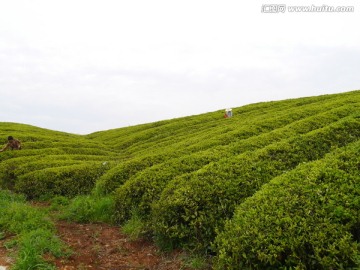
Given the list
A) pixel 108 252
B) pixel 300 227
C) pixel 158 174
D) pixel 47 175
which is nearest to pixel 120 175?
pixel 158 174

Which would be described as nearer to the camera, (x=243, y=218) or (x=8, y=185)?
(x=243, y=218)

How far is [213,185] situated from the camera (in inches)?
351

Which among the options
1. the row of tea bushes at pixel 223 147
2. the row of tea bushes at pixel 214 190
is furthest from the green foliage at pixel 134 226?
the row of tea bushes at pixel 223 147

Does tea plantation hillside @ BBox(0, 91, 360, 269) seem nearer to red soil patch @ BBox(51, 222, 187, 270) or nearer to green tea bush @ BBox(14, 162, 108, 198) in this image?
green tea bush @ BBox(14, 162, 108, 198)

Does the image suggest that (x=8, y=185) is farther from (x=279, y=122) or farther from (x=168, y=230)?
(x=279, y=122)

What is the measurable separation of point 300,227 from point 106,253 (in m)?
4.75

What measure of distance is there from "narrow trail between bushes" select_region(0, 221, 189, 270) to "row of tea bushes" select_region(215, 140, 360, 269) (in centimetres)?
175

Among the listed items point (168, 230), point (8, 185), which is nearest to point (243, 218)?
point (168, 230)

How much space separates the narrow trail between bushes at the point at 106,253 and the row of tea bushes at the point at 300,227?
175cm

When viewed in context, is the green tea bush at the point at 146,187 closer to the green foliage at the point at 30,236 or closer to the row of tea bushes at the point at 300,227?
the green foliage at the point at 30,236

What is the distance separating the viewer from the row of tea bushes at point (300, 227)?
19.0 ft

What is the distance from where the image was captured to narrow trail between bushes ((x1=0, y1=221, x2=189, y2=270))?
7.82m

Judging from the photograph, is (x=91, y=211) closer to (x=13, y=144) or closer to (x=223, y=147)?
(x=223, y=147)

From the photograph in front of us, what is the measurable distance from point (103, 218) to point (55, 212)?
7.36 ft
